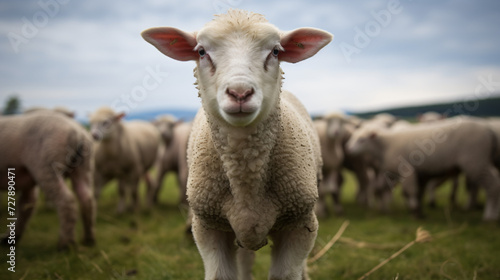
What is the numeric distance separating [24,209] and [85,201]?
85cm

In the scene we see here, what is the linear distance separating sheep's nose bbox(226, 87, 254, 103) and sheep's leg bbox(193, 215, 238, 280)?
41.9 inches

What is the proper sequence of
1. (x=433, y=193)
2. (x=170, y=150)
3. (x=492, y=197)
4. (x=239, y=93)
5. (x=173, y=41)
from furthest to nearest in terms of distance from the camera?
1. (x=170, y=150)
2. (x=433, y=193)
3. (x=492, y=197)
4. (x=173, y=41)
5. (x=239, y=93)

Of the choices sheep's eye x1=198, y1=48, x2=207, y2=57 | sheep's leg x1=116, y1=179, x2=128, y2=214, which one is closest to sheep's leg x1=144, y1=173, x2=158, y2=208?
sheep's leg x1=116, y1=179, x2=128, y2=214

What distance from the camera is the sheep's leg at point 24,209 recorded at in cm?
474

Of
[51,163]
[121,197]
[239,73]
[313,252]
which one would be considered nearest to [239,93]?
[239,73]

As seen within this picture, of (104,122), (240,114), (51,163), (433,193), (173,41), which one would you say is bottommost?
(433,193)

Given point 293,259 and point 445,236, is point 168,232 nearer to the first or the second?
point 293,259

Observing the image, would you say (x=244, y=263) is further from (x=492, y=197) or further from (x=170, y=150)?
(x=170, y=150)

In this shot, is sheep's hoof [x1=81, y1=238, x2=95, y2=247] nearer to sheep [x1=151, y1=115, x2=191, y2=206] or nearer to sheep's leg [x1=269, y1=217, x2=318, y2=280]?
sheep [x1=151, y1=115, x2=191, y2=206]

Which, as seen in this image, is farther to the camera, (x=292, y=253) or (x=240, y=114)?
(x=292, y=253)

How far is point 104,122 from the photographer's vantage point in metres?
6.61

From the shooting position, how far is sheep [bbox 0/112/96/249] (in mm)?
4383

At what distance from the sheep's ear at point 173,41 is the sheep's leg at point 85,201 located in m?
3.13

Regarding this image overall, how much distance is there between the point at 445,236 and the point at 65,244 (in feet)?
16.3
